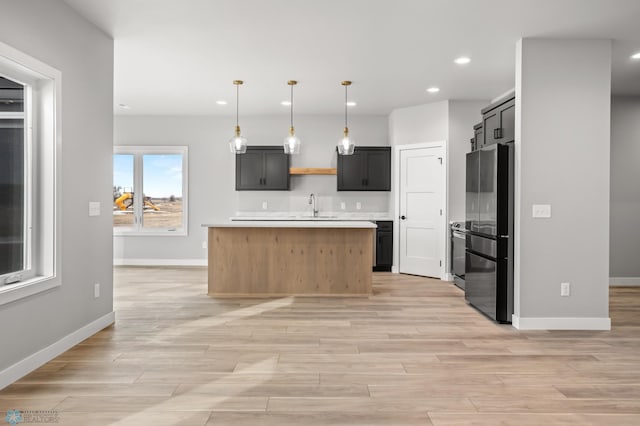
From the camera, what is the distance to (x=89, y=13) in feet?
11.7

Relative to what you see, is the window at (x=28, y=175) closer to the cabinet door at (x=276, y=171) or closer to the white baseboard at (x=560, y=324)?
the white baseboard at (x=560, y=324)

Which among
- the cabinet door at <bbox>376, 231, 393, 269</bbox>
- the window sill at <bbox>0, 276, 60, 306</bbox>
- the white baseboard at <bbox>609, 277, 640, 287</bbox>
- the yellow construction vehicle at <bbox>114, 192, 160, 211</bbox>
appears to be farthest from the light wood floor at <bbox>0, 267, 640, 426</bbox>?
the yellow construction vehicle at <bbox>114, 192, 160, 211</bbox>

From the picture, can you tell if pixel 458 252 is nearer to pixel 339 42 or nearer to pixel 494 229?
pixel 494 229

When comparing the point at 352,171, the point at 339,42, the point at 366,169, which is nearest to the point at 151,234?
the point at 352,171

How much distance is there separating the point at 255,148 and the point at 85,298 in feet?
14.6

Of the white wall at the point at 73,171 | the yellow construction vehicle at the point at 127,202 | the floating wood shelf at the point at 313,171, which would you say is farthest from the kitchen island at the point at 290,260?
the yellow construction vehicle at the point at 127,202

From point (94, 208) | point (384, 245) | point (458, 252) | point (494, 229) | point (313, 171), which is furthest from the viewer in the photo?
point (313, 171)

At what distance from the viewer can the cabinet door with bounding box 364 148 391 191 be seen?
24.9 feet

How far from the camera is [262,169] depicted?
7.65 m

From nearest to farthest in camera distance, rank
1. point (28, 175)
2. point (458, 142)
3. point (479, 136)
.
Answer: point (28, 175) → point (479, 136) → point (458, 142)

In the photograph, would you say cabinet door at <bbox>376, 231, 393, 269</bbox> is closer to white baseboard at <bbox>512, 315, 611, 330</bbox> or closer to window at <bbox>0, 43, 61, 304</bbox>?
white baseboard at <bbox>512, 315, 611, 330</bbox>

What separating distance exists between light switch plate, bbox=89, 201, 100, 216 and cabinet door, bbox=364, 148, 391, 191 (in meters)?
4.70

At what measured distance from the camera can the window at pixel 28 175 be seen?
293 cm

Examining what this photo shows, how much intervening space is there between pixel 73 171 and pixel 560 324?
14.9 feet
